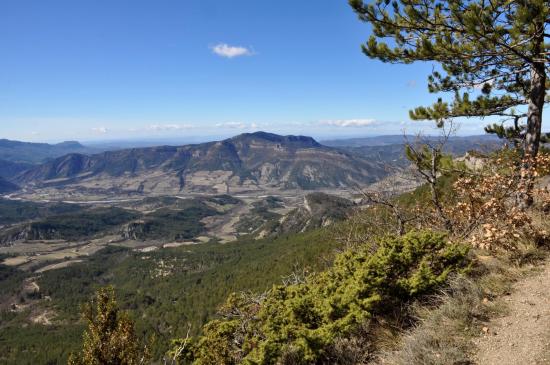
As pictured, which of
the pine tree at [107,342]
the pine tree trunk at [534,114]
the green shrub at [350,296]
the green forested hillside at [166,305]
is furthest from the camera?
the green forested hillside at [166,305]

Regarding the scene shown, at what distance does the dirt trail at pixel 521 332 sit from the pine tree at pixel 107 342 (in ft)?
30.0

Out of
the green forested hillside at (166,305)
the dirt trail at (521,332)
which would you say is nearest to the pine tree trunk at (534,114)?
the dirt trail at (521,332)

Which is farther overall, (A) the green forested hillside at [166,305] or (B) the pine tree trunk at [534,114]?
(A) the green forested hillside at [166,305]

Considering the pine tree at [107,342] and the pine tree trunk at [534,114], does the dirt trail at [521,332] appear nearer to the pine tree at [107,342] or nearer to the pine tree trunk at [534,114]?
the pine tree trunk at [534,114]

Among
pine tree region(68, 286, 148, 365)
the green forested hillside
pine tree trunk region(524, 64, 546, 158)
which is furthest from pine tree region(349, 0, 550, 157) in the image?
the green forested hillside

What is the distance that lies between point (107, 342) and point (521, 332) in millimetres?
11047

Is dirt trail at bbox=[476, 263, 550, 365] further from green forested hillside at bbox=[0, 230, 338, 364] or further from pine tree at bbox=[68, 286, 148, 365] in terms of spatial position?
green forested hillside at bbox=[0, 230, 338, 364]

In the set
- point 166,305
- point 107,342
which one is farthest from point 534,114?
point 166,305

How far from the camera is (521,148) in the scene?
53.6 ft

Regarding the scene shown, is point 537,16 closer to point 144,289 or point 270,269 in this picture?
point 270,269

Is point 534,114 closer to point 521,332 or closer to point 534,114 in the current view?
point 534,114

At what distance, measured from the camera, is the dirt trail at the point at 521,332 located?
6152mm

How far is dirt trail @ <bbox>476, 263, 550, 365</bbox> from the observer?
6.15 metres

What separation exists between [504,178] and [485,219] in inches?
64.4
